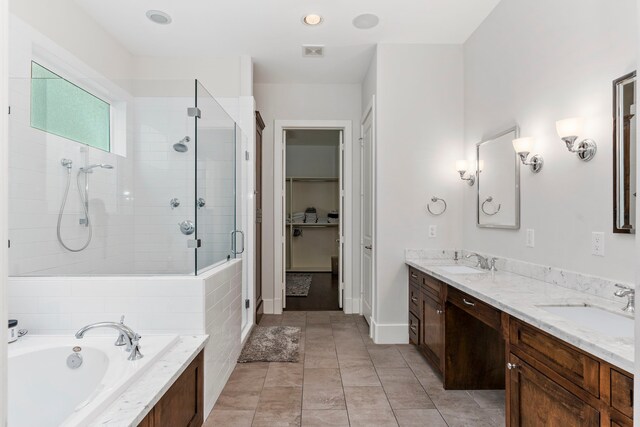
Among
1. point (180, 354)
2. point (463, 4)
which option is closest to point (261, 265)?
point (180, 354)

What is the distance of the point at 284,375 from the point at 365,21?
3.05m

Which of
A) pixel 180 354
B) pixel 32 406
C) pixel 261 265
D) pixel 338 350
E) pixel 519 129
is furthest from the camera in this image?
pixel 261 265

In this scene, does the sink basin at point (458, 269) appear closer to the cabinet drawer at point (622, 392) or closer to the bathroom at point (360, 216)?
the bathroom at point (360, 216)

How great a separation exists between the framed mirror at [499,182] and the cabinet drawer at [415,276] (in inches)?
27.3

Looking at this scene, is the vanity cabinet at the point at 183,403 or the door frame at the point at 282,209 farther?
the door frame at the point at 282,209

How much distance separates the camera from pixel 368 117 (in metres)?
3.88

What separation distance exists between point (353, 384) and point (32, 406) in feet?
6.12

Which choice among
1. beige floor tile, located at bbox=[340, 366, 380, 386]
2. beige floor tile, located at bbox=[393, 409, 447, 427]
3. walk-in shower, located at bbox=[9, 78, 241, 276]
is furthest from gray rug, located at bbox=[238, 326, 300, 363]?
beige floor tile, located at bbox=[393, 409, 447, 427]

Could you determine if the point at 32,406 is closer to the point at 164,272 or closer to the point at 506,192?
the point at 164,272

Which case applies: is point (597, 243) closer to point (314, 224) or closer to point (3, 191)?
point (3, 191)

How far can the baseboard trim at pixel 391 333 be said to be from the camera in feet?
11.0

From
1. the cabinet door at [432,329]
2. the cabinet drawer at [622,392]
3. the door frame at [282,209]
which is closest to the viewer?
the cabinet drawer at [622,392]

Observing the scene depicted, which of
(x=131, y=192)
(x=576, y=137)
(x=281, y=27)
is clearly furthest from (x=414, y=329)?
(x=281, y=27)

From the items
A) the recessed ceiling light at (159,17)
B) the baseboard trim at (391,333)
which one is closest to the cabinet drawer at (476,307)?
the baseboard trim at (391,333)
